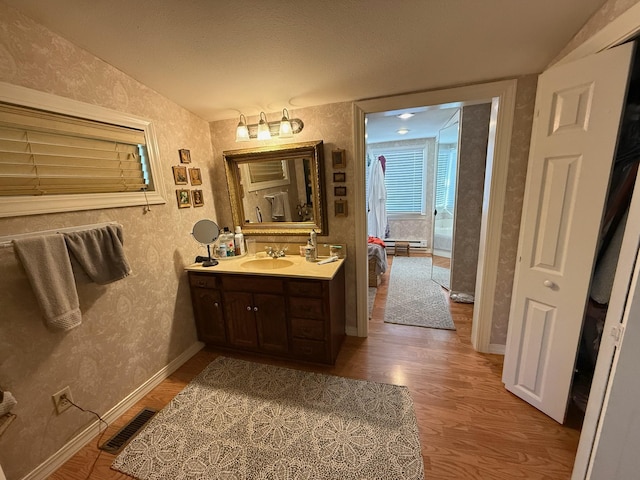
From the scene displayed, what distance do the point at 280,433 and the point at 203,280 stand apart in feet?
4.22

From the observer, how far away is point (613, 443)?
98cm

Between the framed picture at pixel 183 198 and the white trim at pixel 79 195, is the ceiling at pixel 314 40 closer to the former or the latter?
the white trim at pixel 79 195

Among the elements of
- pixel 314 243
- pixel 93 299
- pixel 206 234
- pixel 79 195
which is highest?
pixel 79 195

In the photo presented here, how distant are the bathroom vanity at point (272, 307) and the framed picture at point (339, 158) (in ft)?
2.73

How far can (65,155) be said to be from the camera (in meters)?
1.38

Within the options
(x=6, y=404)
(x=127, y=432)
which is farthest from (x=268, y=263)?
(x=6, y=404)

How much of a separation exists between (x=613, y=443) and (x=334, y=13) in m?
2.22

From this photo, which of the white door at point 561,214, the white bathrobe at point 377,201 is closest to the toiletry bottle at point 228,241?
the white door at point 561,214

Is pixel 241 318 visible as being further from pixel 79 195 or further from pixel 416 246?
pixel 416 246

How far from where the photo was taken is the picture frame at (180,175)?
2012 mm

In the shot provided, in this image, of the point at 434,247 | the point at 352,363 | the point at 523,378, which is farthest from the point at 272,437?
the point at 434,247

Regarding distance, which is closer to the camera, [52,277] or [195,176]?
[52,277]

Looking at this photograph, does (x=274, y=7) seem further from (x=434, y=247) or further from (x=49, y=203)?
(x=434, y=247)

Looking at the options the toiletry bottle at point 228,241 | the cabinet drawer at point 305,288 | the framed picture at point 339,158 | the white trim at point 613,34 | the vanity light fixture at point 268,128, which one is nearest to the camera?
the white trim at point 613,34
